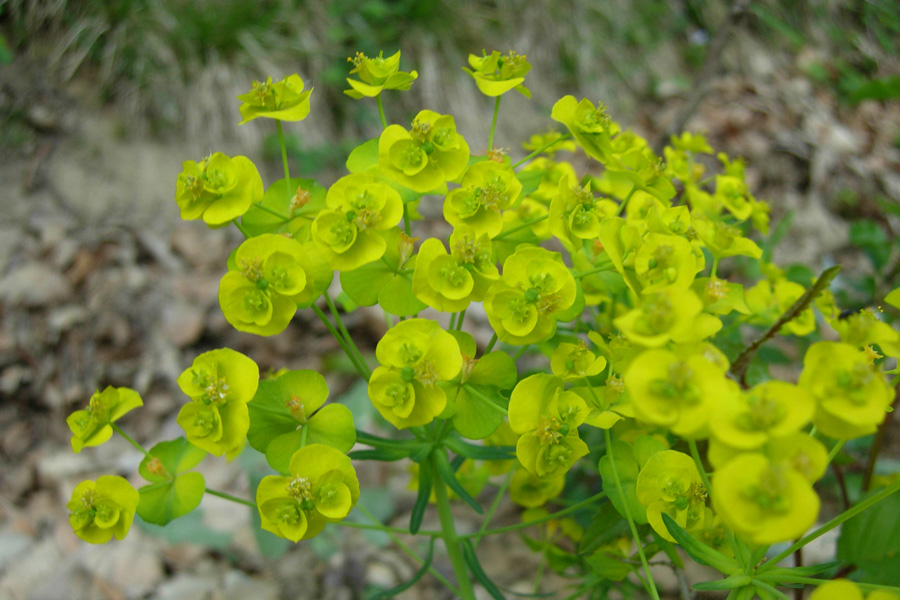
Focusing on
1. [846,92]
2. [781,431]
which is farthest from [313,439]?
[846,92]

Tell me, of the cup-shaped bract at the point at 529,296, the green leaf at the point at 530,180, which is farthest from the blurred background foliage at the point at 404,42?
the cup-shaped bract at the point at 529,296

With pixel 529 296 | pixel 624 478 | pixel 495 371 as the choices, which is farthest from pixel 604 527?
pixel 529 296

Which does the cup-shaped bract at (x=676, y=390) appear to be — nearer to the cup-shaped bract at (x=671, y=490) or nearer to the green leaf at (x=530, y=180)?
the cup-shaped bract at (x=671, y=490)

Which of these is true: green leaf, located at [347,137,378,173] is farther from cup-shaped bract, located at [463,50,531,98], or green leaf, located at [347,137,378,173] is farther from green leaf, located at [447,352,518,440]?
green leaf, located at [447,352,518,440]

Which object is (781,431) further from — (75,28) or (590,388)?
(75,28)

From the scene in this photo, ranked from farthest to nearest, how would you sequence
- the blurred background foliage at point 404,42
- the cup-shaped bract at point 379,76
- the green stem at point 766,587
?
the blurred background foliage at point 404,42 → the cup-shaped bract at point 379,76 → the green stem at point 766,587

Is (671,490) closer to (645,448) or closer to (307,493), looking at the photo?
(645,448)
